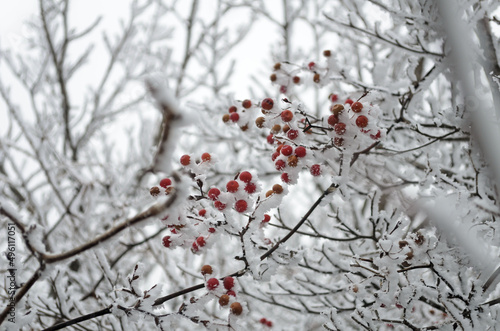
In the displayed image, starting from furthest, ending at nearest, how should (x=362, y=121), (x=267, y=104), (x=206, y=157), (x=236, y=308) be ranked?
(x=267, y=104) < (x=206, y=157) < (x=362, y=121) < (x=236, y=308)

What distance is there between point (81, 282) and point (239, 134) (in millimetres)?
2064

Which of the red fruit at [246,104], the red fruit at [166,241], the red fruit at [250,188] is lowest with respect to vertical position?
the red fruit at [250,188]

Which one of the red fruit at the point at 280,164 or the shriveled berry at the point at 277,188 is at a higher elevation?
the red fruit at the point at 280,164

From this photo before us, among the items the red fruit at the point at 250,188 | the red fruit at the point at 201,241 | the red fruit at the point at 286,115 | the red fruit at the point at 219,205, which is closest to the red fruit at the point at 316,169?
the red fruit at the point at 286,115

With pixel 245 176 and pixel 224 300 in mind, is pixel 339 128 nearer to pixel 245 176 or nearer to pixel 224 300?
pixel 245 176

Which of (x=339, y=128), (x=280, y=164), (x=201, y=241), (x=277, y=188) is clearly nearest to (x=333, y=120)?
(x=339, y=128)

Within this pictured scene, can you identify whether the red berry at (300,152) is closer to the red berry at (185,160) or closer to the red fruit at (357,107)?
the red fruit at (357,107)

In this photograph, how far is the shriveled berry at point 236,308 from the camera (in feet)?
5.09

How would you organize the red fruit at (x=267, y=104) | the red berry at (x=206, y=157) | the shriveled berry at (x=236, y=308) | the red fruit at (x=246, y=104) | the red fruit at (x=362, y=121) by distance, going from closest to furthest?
the shriveled berry at (x=236, y=308), the red fruit at (x=362, y=121), the red berry at (x=206, y=157), the red fruit at (x=267, y=104), the red fruit at (x=246, y=104)

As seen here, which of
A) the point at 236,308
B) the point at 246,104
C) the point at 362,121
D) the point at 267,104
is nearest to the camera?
the point at 236,308

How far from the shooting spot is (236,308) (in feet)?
5.09

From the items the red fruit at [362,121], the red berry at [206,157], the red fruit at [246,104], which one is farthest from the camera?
the red fruit at [246,104]

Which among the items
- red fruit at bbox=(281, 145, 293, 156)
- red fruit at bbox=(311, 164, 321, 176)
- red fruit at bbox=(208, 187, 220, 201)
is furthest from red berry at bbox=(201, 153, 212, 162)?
red fruit at bbox=(311, 164, 321, 176)

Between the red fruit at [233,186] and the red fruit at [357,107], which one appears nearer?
the red fruit at [233,186]
